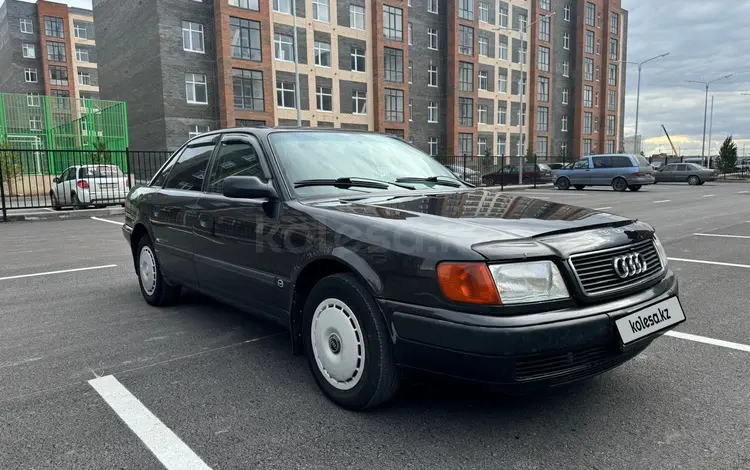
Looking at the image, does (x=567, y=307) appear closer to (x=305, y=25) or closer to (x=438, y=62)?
(x=305, y=25)

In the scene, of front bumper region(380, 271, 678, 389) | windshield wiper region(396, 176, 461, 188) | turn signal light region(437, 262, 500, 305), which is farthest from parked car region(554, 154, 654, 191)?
turn signal light region(437, 262, 500, 305)

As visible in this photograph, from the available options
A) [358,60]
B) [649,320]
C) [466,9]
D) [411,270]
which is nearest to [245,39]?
[358,60]

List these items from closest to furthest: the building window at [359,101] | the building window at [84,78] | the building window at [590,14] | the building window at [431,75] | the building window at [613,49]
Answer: the building window at [359,101] < the building window at [431,75] < the building window at [590,14] < the building window at [613,49] < the building window at [84,78]

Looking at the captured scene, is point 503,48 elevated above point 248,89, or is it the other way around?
point 503,48

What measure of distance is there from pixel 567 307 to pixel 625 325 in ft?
1.18

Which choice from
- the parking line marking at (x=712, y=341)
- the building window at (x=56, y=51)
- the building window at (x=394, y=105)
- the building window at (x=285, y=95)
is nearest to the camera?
the parking line marking at (x=712, y=341)

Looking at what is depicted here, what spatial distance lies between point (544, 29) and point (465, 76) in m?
13.6

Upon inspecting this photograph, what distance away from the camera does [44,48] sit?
62000 mm

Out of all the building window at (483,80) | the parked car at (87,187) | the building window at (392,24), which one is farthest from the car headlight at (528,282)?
the building window at (483,80)

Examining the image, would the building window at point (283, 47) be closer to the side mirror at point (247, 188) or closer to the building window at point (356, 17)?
the building window at point (356, 17)

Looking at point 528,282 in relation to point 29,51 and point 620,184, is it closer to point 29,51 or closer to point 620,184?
point 620,184

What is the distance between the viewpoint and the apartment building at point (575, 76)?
54.2 metres

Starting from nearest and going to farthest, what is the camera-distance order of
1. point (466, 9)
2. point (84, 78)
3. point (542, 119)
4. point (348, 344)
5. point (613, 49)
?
point (348, 344), point (466, 9), point (542, 119), point (613, 49), point (84, 78)

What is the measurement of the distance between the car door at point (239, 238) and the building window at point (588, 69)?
61377 millimetres
